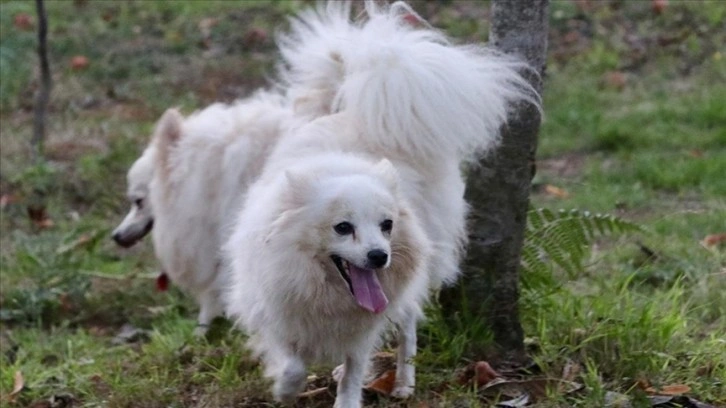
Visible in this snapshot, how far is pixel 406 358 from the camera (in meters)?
3.96

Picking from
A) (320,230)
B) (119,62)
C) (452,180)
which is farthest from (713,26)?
(320,230)

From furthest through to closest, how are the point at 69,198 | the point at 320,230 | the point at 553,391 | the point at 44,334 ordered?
the point at 69,198, the point at 44,334, the point at 553,391, the point at 320,230

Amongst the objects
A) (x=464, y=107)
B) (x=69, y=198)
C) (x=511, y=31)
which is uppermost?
(x=511, y=31)

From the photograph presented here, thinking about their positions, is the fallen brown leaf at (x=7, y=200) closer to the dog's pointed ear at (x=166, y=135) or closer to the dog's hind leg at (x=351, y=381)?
the dog's pointed ear at (x=166, y=135)

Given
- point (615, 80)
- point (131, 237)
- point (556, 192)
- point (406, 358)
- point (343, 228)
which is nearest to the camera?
point (343, 228)

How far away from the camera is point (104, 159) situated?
7.96 metres

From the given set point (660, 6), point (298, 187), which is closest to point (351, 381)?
point (298, 187)

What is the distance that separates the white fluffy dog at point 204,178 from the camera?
18.0 ft

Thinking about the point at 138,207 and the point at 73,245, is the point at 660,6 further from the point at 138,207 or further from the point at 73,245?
the point at 73,245

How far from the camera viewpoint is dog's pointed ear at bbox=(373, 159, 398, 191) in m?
3.67

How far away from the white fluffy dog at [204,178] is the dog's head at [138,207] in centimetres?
12

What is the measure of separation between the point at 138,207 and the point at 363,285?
9.53 feet

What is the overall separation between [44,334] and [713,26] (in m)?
7.11

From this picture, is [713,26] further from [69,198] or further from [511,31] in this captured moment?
[511,31]
